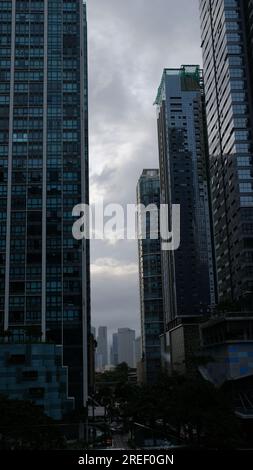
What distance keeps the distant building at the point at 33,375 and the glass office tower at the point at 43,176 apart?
2240 centimetres

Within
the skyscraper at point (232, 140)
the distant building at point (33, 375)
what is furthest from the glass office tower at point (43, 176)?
the skyscraper at point (232, 140)

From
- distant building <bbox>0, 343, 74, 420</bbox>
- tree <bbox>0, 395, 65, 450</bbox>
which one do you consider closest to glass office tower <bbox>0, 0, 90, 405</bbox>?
distant building <bbox>0, 343, 74, 420</bbox>

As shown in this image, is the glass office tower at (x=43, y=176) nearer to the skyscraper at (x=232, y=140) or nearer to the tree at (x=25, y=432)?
the skyscraper at (x=232, y=140)

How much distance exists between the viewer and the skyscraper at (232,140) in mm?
123500

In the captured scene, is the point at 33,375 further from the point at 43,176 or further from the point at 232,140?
the point at 232,140

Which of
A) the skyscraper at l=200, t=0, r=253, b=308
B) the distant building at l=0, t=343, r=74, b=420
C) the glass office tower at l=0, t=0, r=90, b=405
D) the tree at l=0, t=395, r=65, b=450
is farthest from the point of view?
the glass office tower at l=0, t=0, r=90, b=405

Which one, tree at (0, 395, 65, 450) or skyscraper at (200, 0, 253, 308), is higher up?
skyscraper at (200, 0, 253, 308)

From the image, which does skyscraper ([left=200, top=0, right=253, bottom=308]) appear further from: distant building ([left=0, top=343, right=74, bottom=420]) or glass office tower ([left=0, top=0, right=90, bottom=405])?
distant building ([left=0, top=343, right=74, bottom=420])

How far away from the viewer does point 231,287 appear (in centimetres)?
13062

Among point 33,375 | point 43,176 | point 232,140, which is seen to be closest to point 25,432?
point 33,375

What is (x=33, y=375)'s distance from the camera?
96.0 metres

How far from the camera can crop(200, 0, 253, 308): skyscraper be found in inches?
4862

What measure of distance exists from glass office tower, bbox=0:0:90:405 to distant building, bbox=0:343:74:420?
73.5 ft

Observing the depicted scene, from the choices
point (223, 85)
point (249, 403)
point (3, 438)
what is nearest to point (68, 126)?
point (223, 85)
